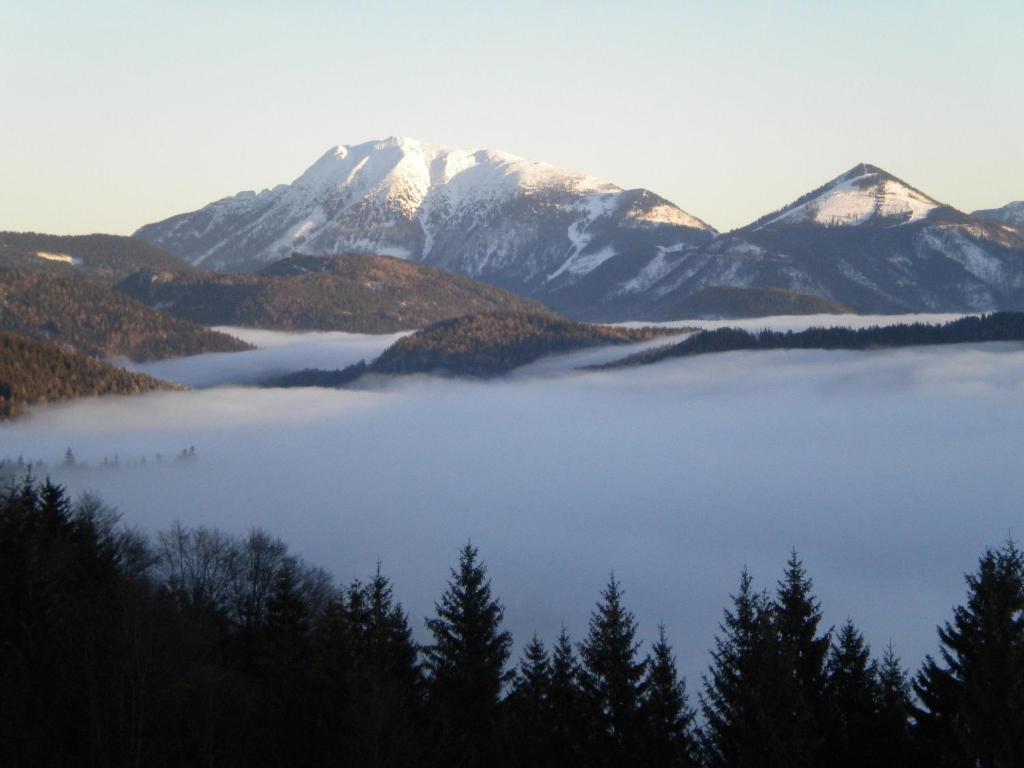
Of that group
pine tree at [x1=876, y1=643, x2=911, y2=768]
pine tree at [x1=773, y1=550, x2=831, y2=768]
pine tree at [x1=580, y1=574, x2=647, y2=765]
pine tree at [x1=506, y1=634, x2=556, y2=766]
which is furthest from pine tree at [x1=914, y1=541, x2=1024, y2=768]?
pine tree at [x1=506, y1=634, x2=556, y2=766]

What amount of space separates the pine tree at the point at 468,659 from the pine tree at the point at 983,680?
50.7 ft

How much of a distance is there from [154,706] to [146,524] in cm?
12653

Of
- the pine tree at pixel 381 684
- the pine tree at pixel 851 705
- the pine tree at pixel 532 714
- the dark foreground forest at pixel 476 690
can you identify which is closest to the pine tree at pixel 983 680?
the dark foreground forest at pixel 476 690

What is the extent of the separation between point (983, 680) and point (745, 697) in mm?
6164

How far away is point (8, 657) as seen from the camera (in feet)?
148

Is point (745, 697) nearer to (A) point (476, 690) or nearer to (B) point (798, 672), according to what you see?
(B) point (798, 672)

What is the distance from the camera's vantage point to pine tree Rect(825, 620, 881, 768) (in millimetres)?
37188

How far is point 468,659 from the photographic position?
4878 cm

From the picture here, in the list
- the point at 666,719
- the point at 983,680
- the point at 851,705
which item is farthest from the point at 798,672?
the point at 983,680

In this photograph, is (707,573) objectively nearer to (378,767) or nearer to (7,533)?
(7,533)

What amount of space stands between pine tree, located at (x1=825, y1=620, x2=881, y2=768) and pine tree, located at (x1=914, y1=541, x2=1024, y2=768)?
58.4 inches

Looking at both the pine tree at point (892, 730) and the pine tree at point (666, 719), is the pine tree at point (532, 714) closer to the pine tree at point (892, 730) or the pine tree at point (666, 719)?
the pine tree at point (666, 719)

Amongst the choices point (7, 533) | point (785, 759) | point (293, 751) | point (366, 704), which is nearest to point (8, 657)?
point (7, 533)

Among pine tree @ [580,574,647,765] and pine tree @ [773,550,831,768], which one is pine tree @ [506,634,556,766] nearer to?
pine tree @ [580,574,647,765]
